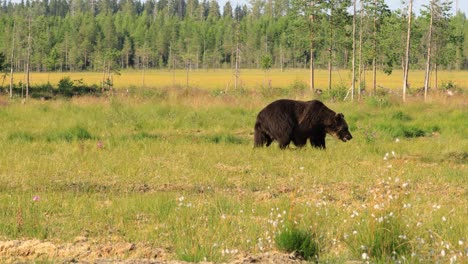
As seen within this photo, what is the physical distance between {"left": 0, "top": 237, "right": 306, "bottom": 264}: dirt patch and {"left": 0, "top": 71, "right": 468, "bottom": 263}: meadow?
0.25 ft

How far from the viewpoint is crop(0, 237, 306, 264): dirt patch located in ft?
16.0

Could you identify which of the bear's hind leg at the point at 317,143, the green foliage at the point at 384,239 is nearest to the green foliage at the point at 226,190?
the green foliage at the point at 384,239

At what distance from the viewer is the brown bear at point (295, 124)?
535 inches

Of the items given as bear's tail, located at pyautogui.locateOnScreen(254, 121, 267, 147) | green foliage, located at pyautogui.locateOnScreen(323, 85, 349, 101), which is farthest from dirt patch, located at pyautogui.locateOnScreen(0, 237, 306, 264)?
green foliage, located at pyautogui.locateOnScreen(323, 85, 349, 101)

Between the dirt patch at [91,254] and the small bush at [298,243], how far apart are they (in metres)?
0.15

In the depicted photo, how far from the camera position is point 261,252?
546 centimetres

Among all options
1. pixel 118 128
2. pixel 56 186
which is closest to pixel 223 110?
pixel 118 128

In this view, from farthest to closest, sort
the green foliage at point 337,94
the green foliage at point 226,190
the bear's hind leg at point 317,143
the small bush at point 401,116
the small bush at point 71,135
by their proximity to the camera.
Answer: the green foliage at point 337,94
the small bush at point 401,116
the small bush at point 71,135
the bear's hind leg at point 317,143
the green foliage at point 226,190

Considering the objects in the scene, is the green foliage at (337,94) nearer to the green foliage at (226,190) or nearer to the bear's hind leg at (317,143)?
the green foliage at (226,190)

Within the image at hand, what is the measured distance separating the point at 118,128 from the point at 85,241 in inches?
511

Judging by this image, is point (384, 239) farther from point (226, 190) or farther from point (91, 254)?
point (226, 190)

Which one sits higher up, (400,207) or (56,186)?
(400,207)

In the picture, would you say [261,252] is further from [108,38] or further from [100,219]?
[108,38]

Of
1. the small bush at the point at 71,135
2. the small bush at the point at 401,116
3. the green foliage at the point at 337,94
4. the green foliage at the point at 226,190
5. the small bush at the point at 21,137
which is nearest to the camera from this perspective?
the green foliage at the point at 226,190
